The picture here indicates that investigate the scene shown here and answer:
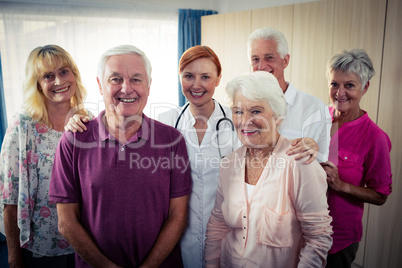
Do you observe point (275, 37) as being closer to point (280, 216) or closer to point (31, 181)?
point (280, 216)

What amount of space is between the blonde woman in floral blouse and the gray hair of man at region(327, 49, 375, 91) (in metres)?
1.68

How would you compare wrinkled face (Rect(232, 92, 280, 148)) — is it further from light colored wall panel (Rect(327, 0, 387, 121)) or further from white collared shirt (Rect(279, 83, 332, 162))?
light colored wall panel (Rect(327, 0, 387, 121))

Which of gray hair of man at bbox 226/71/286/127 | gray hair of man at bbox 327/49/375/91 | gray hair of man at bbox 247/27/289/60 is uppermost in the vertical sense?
gray hair of man at bbox 247/27/289/60

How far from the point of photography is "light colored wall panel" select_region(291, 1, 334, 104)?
2.60m

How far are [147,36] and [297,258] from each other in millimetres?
3685

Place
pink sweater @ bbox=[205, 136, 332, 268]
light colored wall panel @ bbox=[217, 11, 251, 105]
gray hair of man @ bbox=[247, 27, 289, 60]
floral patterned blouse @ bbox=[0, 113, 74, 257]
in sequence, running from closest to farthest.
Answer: pink sweater @ bbox=[205, 136, 332, 268], floral patterned blouse @ bbox=[0, 113, 74, 257], gray hair of man @ bbox=[247, 27, 289, 60], light colored wall panel @ bbox=[217, 11, 251, 105]

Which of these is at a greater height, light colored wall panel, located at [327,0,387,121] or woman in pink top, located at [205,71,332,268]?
light colored wall panel, located at [327,0,387,121]

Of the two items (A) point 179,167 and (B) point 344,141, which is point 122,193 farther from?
(B) point 344,141

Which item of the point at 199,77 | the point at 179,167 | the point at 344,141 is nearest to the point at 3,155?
the point at 179,167

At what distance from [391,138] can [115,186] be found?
2.11 metres

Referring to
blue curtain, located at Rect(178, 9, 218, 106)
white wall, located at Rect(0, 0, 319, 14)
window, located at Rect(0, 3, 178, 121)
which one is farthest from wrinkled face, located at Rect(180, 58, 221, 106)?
blue curtain, located at Rect(178, 9, 218, 106)

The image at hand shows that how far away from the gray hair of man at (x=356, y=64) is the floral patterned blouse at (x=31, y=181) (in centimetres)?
176

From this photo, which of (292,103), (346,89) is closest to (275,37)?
(292,103)

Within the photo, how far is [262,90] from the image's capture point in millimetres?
1300
